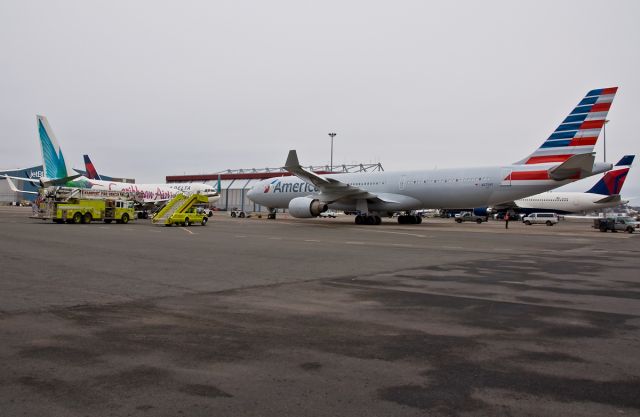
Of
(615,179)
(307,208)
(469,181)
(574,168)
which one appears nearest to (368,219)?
(307,208)

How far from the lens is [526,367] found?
4.25m

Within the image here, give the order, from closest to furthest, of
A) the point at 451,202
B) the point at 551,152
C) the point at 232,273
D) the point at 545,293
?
the point at 545,293, the point at 232,273, the point at 551,152, the point at 451,202

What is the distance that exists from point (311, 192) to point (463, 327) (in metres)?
32.5

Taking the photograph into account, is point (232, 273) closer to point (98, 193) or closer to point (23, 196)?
point (98, 193)

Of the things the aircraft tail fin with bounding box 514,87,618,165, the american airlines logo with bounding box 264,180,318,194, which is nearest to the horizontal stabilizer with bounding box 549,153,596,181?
the aircraft tail fin with bounding box 514,87,618,165

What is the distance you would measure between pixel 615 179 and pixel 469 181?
1191 inches

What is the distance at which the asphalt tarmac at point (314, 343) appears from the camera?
3451mm

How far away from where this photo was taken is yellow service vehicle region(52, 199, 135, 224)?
102 feet

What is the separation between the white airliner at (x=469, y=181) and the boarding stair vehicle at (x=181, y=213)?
6.38 meters

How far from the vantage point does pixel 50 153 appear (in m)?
43.0

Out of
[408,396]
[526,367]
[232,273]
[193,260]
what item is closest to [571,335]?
[526,367]

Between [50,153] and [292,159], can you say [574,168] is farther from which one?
[50,153]

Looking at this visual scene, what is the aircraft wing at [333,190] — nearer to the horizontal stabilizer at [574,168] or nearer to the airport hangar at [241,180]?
the horizontal stabilizer at [574,168]

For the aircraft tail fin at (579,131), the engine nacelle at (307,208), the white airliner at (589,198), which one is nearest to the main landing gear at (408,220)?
the engine nacelle at (307,208)
